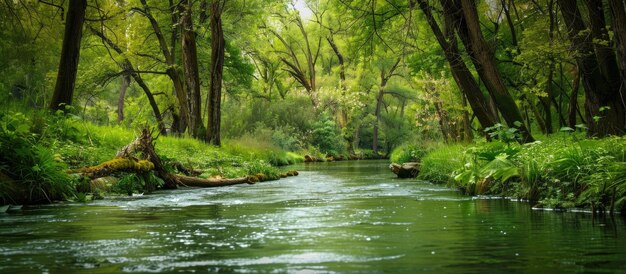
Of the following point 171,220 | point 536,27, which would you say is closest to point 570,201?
point 171,220

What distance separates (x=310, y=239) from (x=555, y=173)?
15.4 feet

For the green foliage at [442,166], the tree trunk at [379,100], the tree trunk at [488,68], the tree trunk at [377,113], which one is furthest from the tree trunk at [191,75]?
the tree trunk at [377,113]

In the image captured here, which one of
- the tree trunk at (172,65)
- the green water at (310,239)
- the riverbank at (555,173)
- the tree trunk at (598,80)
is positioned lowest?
the green water at (310,239)

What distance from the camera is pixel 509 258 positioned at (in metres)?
4.36

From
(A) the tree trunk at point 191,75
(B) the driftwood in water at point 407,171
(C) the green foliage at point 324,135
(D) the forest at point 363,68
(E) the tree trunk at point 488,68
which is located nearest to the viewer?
(D) the forest at point 363,68

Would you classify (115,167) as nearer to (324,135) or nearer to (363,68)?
(363,68)

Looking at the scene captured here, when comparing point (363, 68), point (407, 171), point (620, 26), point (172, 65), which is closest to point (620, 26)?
point (620, 26)

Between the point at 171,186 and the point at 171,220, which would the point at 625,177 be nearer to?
the point at 171,220

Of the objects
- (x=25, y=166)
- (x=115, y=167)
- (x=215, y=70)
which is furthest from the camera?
(x=215, y=70)

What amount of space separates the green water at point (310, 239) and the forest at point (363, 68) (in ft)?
3.25

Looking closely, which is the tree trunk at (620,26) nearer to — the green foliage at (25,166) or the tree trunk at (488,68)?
the tree trunk at (488,68)

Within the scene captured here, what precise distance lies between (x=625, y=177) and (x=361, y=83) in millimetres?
52459

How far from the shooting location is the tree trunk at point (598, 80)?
12.8m

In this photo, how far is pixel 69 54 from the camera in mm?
15430
